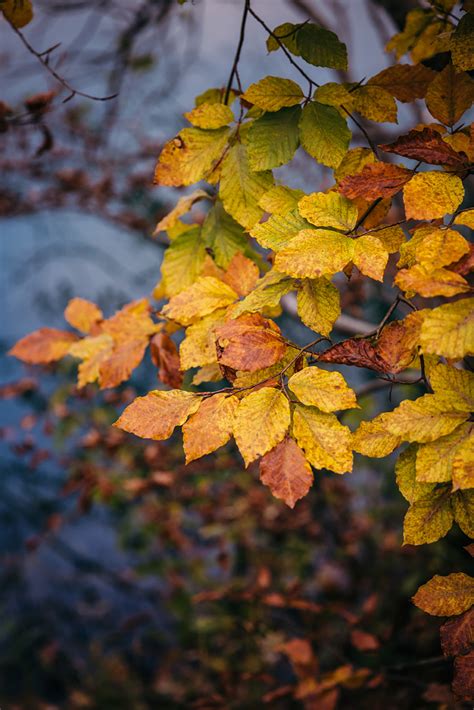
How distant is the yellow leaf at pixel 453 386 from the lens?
0.36 metres

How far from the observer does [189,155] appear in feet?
1.68

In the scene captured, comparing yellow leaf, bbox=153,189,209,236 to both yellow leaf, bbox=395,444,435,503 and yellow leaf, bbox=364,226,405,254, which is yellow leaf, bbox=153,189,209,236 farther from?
yellow leaf, bbox=395,444,435,503

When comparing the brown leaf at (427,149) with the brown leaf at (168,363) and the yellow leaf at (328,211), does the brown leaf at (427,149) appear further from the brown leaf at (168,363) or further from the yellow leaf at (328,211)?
the brown leaf at (168,363)

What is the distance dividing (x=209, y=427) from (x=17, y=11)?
0.54 metres

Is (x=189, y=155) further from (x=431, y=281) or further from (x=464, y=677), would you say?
(x=464, y=677)

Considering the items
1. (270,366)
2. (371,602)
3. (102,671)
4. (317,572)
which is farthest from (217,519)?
(270,366)

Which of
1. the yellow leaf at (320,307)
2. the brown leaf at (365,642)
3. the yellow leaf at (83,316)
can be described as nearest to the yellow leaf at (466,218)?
the yellow leaf at (320,307)

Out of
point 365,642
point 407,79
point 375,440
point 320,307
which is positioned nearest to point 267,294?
point 320,307

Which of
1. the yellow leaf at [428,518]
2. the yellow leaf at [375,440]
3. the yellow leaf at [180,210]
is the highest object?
the yellow leaf at [180,210]

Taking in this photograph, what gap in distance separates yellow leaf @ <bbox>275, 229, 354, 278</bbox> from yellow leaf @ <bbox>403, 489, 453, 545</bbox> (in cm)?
20

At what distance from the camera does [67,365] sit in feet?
6.67

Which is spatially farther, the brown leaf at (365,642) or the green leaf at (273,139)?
the brown leaf at (365,642)

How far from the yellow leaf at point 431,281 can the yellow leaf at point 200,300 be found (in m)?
0.18

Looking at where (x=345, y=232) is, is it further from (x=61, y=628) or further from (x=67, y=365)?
(x=61, y=628)
